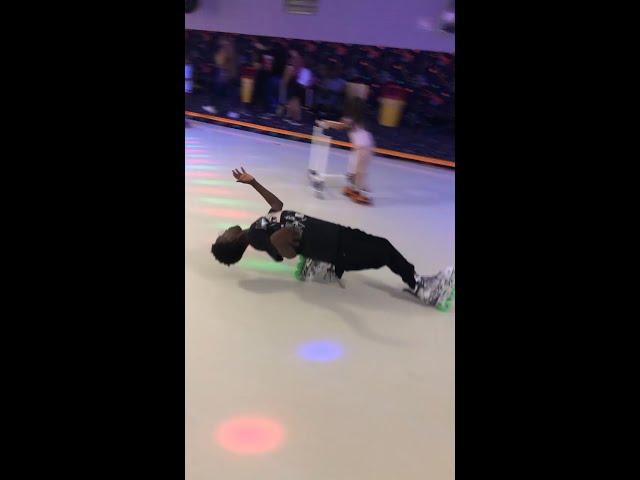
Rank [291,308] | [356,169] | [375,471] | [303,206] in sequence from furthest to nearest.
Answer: [356,169], [303,206], [291,308], [375,471]

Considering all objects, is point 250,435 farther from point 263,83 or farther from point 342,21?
Result: point 263,83

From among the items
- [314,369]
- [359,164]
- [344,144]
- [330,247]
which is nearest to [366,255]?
[330,247]

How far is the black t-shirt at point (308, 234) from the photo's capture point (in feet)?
7.09

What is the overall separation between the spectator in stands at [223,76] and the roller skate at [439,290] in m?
3.78

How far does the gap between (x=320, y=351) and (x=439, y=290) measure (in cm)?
62

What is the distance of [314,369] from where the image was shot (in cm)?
174

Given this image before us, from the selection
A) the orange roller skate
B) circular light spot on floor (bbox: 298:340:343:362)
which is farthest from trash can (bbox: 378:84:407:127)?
circular light spot on floor (bbox: 298:340:343:362)

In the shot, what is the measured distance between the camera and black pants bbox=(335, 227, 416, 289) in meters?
2.17

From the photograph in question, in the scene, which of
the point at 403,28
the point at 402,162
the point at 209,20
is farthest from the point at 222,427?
the point at 209,20

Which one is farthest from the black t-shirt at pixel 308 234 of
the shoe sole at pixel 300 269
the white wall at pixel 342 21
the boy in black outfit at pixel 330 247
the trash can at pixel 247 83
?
the trash can at pixel 247 83

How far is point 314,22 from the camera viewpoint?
186 inches

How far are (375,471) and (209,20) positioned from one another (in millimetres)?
4800

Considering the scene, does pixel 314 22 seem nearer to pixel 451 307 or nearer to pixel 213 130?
pixel 213 130

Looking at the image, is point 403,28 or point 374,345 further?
point 403,28
